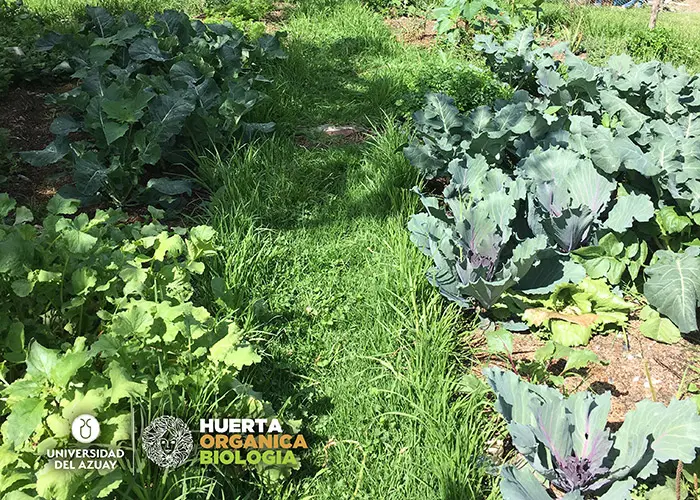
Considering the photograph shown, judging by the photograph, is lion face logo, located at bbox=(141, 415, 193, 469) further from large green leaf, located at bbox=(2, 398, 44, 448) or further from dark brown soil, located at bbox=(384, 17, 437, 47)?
dark brown soil, located at bbox=(384, 17, 437, 47)

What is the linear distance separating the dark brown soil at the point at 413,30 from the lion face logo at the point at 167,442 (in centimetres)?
483

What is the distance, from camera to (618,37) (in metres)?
6.16

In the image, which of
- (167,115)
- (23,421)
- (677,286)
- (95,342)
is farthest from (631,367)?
(167,115)

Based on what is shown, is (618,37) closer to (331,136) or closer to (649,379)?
(331,136)

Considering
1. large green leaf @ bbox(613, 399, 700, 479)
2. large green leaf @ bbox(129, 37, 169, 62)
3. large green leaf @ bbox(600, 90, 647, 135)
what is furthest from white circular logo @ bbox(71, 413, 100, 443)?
large green leaf @ bbox(129, 37, 169, 62)

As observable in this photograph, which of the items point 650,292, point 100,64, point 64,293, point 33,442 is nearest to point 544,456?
point 650,292

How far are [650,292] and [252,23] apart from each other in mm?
4435

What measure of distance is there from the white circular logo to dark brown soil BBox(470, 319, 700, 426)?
61.8 inches

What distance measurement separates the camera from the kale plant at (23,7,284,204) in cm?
318

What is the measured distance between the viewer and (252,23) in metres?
5.68

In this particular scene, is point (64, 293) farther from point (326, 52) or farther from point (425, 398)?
point (326, 52)

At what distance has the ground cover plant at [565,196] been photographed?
2.70 metres

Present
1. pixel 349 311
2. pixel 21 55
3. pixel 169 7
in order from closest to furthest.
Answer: pixel 349 311 → pixel 21 55 → pixel 169 7

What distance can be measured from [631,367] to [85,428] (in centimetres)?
216
